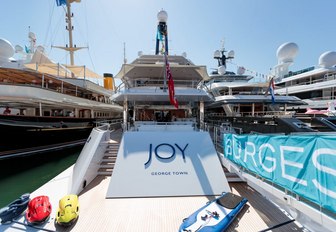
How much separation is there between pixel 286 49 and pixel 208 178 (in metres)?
29.9

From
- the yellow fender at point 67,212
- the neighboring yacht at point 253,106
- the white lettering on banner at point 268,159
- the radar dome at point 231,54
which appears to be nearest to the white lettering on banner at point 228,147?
the white lettering on banner at point 268,159

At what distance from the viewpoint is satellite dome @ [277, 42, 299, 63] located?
26.2 m

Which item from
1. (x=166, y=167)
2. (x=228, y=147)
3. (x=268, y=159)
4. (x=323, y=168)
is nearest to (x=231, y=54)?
A: (x=228, y=147)

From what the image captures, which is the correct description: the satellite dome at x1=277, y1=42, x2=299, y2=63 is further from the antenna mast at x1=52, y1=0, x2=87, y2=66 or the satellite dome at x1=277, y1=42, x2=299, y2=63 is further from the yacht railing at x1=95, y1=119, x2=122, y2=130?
the antenna mast at x1=52, y1=0, x2=87, y2=66

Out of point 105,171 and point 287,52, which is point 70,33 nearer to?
point 105,171

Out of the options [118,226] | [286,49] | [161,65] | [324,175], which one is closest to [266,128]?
[161,65]

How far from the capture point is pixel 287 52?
87.1 feet

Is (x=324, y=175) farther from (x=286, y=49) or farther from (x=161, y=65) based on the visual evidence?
(x=286, y=49)

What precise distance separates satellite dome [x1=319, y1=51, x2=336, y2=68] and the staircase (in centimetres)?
3151

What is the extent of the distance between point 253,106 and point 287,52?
1658cm

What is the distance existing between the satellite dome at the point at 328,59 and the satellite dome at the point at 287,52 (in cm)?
352

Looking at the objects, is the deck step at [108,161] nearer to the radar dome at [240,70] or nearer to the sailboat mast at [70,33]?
the sailboat mast at [70,33]

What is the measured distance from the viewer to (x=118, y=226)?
386 cm

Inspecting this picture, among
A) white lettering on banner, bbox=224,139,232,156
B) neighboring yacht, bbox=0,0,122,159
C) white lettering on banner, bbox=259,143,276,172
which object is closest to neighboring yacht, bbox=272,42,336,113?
white lettering on banner, bbox=224,139,232,156
